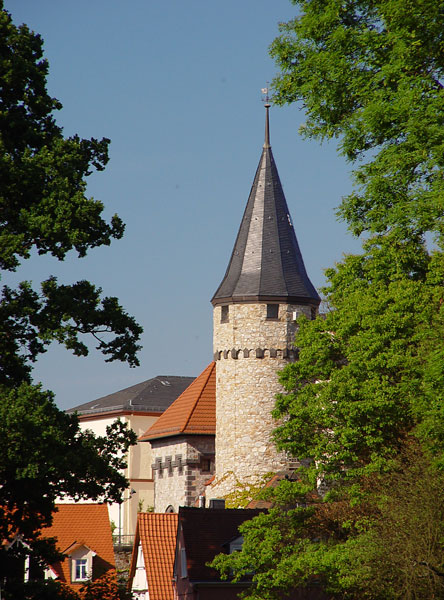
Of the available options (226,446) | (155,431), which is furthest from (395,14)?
(155,431)

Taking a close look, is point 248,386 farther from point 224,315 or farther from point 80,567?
point 80,567

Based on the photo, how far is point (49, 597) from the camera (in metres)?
18.8

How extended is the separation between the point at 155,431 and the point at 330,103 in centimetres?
3966

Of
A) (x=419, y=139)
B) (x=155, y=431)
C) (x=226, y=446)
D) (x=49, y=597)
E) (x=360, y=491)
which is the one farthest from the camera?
(x=155, y=431)

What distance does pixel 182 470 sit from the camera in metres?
53.3

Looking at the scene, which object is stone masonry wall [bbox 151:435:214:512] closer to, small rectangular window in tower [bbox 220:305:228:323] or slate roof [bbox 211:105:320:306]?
small rectangular window in tower [bbox 220:305:228:323]

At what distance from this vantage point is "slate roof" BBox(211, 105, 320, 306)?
48219mm

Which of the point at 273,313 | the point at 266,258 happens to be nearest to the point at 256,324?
the point at 273,313

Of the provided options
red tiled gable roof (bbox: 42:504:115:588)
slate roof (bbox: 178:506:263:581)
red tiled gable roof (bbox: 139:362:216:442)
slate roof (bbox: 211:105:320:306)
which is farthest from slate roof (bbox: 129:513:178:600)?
red tiled gable roof (bbox: 139:362:216:442)

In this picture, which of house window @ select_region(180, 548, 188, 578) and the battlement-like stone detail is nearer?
house window @ select_region(180, 548, 188, 578)

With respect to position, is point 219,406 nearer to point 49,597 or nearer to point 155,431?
point 155,431

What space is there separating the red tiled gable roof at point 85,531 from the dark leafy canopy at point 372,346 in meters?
20.3

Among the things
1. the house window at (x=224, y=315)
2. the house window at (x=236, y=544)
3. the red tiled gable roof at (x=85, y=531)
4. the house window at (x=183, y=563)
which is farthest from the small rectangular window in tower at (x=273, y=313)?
the house window at (x=236, y=544)

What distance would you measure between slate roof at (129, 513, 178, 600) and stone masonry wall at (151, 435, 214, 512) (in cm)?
912
